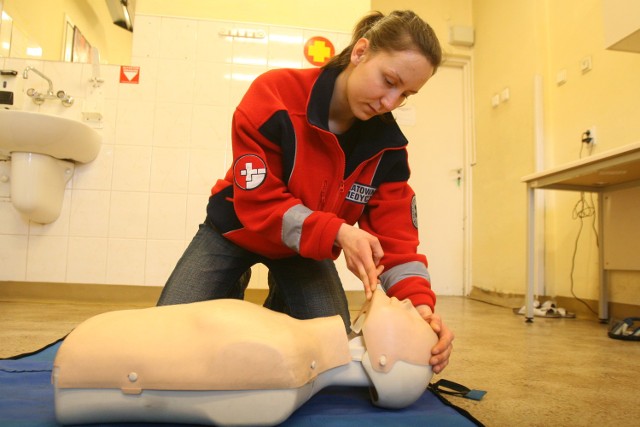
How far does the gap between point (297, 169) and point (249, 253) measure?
0.96ft

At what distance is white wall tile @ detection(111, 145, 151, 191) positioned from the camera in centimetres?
252

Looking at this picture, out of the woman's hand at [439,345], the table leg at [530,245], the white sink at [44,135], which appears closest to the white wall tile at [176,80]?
the white sink at [44,135]

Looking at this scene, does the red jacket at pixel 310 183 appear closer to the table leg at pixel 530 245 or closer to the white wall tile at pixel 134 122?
the table leg at pixel 530 245

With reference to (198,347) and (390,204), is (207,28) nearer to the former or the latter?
(390,204)

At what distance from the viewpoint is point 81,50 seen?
8.92 feet

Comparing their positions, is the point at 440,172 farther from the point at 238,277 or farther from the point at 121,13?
the point at 238,277

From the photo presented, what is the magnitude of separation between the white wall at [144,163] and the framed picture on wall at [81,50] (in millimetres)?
200

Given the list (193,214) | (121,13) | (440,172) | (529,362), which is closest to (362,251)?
(529,362)

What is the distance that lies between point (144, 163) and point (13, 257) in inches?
33.6

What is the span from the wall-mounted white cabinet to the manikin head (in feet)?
5.33

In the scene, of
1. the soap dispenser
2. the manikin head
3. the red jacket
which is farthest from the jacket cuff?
the soap dispenser

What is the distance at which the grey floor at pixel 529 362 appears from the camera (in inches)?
35.3

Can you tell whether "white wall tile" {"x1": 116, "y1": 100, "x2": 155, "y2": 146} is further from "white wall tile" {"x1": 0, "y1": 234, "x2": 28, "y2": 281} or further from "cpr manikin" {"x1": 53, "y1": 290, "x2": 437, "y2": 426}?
"cpr manikin" {"x1": 53, "y1": 290, "x2": 437, "y2": 426}

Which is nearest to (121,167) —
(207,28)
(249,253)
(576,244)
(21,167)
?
(21,167)
